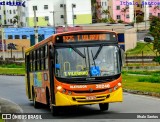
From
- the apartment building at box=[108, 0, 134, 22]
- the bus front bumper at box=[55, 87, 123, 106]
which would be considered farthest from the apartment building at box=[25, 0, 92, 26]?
the bus front bumper at box=[55, 87, 123, 106]

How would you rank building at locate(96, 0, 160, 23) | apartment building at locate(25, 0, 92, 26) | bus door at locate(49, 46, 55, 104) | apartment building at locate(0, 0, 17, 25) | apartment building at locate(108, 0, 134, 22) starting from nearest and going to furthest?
bus door at locate(49, 46, 55, 104) < apartment building at locate(25, 0, 92, 26) < building at locate(96, 0, 160, 23) < apartment building at locate(108, 0, 134, 22) < apartment building at locate(0, 0, 17, 25)

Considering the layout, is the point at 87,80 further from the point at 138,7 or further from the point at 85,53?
the point at 138,7

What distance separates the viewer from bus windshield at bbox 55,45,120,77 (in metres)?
18.0

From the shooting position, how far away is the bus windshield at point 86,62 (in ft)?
59.1

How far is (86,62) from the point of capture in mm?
18125

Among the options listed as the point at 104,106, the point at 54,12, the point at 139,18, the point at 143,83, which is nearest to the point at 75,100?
the point at 104,106

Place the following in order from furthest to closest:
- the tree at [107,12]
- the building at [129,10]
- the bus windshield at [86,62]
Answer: the building at [129,10]
the tree at [107,12]
the bus windshield at [86,62]

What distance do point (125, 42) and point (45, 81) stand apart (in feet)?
219

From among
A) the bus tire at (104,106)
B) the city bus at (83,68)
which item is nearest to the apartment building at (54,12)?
the bus tire at (104,106)

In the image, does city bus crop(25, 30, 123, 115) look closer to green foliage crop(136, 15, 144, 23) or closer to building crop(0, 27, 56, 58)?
building crop(0, 27, 56, 58)

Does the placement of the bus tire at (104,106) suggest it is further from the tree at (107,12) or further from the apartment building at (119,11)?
A: the apartment building at (119,11)

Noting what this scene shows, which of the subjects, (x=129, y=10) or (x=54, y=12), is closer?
(x=54, y=12)

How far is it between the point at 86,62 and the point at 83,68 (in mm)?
233

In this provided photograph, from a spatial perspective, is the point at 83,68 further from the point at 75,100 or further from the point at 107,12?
the point at 107,12
